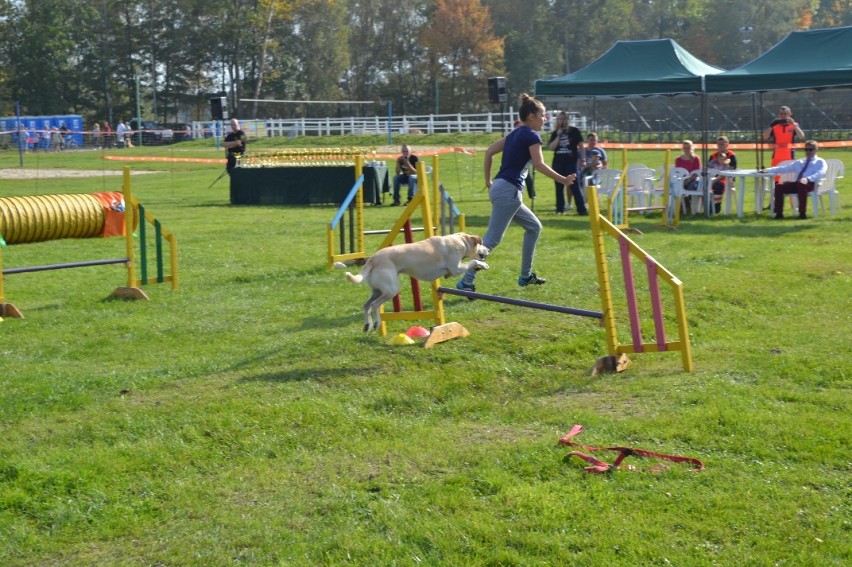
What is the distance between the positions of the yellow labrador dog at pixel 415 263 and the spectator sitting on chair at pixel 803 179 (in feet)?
36.3

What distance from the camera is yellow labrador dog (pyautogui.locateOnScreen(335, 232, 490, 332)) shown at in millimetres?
8750

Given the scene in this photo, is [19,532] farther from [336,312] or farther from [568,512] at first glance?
[336,312]

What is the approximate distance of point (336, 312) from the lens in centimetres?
1076

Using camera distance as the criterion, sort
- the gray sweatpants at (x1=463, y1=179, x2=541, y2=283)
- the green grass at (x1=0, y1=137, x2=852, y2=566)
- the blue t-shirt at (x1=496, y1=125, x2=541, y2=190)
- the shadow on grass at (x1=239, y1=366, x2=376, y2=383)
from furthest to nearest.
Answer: the gray sweatpants at (x1=463, y1=179, x2=541, y2=283) < the blue t-shirt at (x1=496, y1=125, x2=541, y2=190) < the shadow on grass at (x1=239, y1=366, x2=376, y2=383) < the green grass at (x1=0, y1=137, x2=852, y2=566)

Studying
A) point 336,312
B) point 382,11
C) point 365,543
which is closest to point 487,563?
point 365,543

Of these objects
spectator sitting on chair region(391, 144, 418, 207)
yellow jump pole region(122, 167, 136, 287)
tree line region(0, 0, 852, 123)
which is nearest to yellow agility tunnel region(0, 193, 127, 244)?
yellow jump pole region(122, 167, 136, 287)

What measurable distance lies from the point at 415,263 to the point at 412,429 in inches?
85.4

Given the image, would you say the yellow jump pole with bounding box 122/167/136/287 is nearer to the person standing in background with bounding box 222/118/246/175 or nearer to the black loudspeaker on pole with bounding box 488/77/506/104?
the person standing in background with bounding box 222/118/246/175

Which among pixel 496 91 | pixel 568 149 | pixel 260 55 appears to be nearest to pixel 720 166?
pixel 568 149

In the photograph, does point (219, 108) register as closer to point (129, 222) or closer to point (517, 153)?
point (129, 222)

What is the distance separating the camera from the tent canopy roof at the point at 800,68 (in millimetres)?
18703

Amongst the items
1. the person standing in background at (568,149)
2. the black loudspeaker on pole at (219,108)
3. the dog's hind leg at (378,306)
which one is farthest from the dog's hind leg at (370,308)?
the black loudspeaker on pole at (219,108)

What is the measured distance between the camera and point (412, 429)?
6.94m

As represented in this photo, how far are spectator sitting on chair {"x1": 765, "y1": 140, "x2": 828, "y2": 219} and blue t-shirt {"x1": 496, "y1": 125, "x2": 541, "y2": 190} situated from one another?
1029 cm
